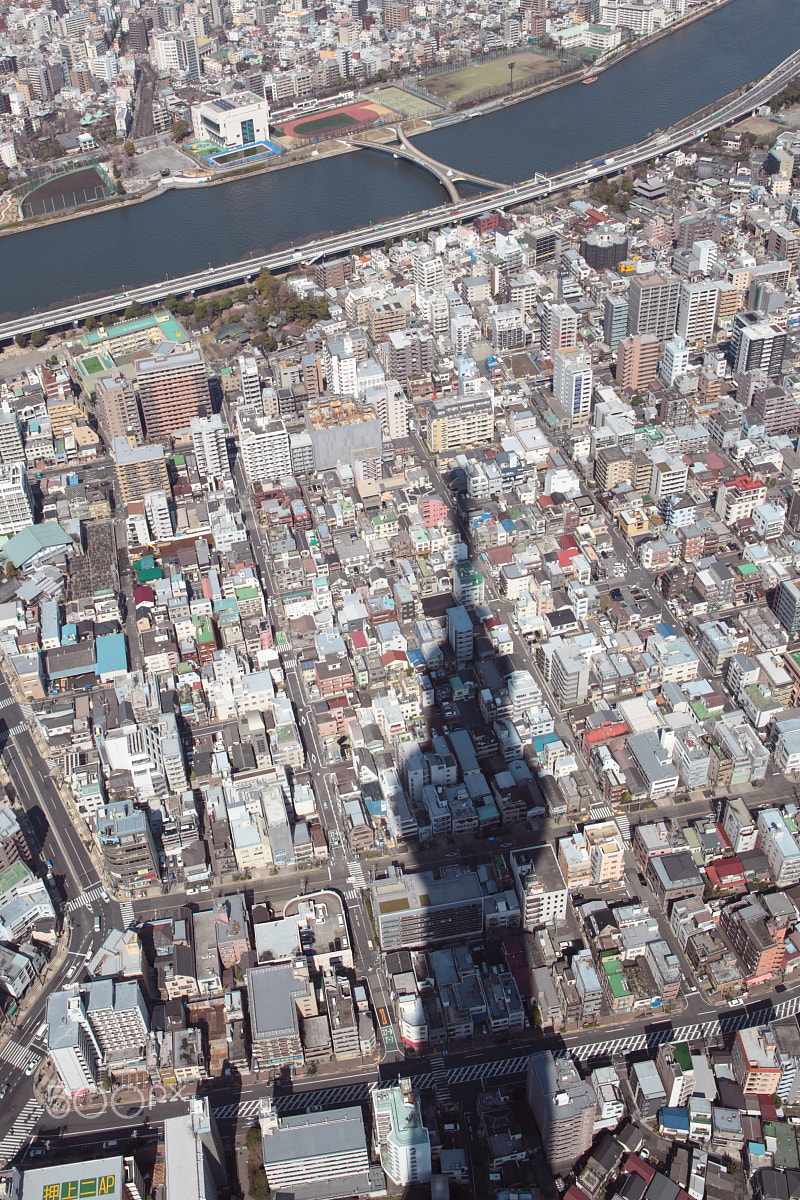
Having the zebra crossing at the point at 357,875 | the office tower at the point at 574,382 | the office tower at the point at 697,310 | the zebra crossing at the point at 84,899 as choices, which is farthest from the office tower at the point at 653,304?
the zebra crossing at the point at 84,899

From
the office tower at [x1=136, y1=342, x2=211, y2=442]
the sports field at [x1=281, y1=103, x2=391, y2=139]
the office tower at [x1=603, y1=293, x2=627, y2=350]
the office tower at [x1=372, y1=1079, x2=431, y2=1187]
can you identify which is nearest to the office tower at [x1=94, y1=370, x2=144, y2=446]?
the office tower at [x1=136, y1=342, x2=211, y2=442]

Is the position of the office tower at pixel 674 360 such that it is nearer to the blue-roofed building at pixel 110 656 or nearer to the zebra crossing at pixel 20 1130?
the blue-roofed building at pixel 110 656

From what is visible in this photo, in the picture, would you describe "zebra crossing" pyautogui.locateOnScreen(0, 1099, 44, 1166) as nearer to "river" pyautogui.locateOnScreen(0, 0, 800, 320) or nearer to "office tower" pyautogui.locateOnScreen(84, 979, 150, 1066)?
"office tower" pyautogui.locateOnScreen(84, 979, 150, 1066)

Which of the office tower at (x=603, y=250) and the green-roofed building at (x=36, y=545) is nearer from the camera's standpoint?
the green-roofed building at (x=36, y=545)

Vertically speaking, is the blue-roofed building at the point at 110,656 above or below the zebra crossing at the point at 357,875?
above

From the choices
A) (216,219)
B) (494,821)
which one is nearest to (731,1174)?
(494,821)

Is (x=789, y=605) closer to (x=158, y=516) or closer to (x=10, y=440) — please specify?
(x=158, y=516)

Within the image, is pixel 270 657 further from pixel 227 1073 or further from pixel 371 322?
pixel 371 322

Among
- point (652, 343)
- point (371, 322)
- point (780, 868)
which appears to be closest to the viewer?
→ point (780, 868)
